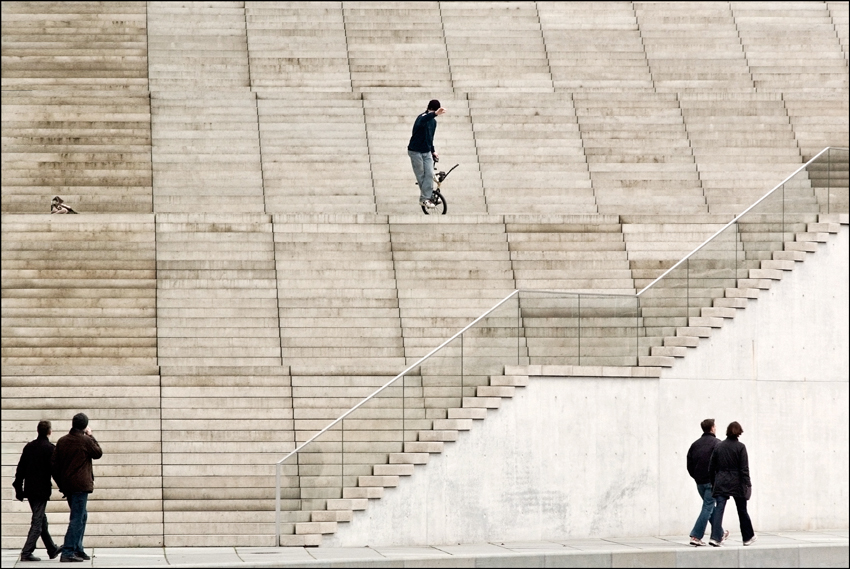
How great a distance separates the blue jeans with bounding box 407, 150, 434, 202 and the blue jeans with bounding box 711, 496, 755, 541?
838cm

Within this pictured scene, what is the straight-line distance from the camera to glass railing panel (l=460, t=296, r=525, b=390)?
682 inches

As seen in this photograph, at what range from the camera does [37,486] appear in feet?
48.1

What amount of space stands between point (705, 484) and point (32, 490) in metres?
7.19

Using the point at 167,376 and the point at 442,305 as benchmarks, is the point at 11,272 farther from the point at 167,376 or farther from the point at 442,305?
the point at 442,305

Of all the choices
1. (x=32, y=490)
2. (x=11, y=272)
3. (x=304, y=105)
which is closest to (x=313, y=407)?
(x=32, y=490)

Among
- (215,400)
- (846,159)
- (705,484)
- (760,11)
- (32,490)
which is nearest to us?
(32,490)

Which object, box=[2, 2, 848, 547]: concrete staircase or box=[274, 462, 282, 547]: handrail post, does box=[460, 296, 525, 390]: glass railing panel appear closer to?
box=[2, 2, 848, 547]: concrete staircase

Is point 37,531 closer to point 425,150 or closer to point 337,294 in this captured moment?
point 337,294

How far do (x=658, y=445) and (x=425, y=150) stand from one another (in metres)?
6.55

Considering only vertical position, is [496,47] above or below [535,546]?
above

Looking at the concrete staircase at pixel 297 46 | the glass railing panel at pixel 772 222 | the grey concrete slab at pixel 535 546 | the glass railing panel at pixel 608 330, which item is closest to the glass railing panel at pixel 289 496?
the grey concrete slab at pixel 535 546

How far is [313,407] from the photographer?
714 inches

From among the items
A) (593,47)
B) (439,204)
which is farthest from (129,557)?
(593,47)

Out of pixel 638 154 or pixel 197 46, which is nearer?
pixel 638 154
